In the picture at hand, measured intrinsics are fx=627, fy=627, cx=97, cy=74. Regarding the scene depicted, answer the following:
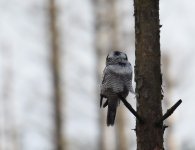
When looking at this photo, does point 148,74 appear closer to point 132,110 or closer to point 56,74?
point 132,110

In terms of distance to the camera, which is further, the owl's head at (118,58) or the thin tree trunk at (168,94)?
the thin tree trunk at (168,94)

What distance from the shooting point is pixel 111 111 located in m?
4.09

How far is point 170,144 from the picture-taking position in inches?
741

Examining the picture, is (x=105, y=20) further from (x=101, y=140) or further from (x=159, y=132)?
Answer: (x=159, y=132)

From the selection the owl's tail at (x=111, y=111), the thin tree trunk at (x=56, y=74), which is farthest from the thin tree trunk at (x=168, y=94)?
the owl's tail at (x=111, y=111)

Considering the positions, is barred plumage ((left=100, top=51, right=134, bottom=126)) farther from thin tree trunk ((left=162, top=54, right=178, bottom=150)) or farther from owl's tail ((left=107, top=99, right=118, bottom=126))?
thin tree trunk ((left=162, top=54, right=178, bottom=150))

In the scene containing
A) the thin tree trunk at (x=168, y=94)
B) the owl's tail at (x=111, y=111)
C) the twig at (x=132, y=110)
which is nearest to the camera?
the twig at (x=132, y=110)

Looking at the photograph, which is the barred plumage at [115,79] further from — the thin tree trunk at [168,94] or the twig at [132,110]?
the thin tree trunk at [168,94]

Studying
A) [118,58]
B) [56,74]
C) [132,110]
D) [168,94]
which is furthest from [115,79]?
[168,94]

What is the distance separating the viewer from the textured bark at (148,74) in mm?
3824

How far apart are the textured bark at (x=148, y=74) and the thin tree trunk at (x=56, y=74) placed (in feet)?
31.0

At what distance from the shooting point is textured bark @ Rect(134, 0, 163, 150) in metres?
3.82

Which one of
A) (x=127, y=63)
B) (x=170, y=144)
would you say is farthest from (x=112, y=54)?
(x=170, y=144)

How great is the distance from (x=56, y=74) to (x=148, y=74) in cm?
987
